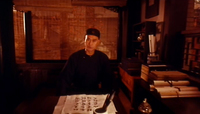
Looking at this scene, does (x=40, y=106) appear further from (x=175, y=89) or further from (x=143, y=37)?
(x=143, y=37)

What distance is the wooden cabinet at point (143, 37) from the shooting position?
279 centimetres

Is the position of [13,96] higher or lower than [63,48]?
lower

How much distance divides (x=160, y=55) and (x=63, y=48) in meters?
2.39

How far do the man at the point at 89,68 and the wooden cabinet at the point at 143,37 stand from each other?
78 cm

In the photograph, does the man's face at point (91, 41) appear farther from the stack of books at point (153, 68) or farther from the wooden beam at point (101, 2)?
the wooden beam at point (101, 2)

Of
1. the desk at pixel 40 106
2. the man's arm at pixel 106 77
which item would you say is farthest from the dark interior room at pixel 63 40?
the desk at pixel 40 106

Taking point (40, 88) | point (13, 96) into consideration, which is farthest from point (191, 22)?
point (13, 96)

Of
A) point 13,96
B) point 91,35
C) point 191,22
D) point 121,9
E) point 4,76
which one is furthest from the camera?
point 121,9

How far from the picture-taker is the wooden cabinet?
279 cm

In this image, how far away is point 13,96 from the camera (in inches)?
142

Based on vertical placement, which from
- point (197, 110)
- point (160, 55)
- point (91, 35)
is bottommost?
point (197, 110)

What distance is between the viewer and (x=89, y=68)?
2.60 metres

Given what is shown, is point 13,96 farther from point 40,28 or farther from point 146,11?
point 146,11

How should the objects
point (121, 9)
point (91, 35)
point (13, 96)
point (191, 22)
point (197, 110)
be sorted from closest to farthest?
point (197, 110) < point (191, 22) < point (91, 35) < point (13, 96) < point (121, 9)
